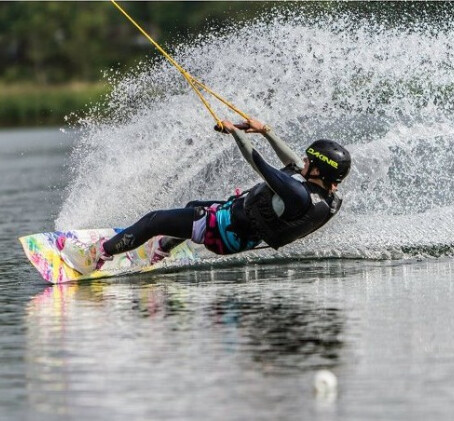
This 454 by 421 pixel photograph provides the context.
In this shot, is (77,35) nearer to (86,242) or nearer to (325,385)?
Result: (86,242)

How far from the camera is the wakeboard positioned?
13.0 metres

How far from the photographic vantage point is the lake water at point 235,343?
802 cm

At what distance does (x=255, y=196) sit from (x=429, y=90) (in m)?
4.47

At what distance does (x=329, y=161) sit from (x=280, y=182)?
0.45m

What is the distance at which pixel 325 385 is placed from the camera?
26.8 feet

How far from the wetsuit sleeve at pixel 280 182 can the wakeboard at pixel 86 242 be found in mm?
2059

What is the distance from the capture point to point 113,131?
54.8ft

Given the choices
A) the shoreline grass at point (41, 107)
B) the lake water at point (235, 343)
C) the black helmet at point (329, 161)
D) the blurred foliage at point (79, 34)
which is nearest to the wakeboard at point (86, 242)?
the lake water at point (235, 343)

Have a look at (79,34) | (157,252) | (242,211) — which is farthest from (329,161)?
(79,34)

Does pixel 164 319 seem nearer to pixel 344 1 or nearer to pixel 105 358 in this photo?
pixel 105 358

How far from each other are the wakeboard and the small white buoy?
16.7ft

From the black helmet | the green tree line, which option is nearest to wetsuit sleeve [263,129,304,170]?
the black helmet

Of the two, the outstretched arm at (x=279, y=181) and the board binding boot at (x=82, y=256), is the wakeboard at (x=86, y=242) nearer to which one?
the board binding boot at (x=82, y=256)

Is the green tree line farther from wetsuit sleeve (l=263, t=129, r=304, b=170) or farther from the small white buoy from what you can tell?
the small white buoy
